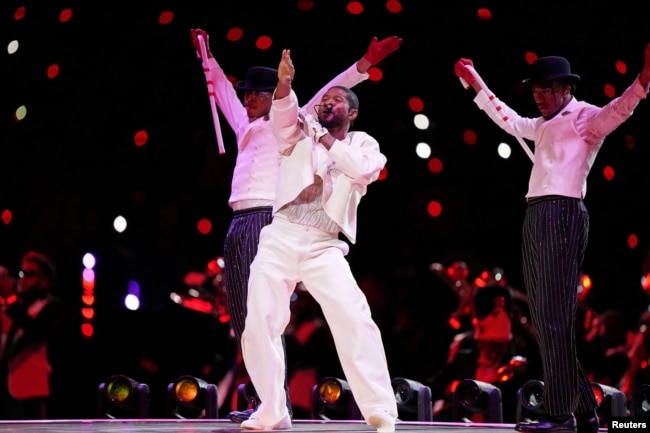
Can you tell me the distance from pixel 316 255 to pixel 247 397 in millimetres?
1605

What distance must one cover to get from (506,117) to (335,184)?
0.95 m

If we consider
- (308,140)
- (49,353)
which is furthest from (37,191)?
(308,140)

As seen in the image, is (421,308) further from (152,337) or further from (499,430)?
(499,430)

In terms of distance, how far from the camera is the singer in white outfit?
430 cm

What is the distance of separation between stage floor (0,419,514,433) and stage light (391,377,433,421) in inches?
15.3

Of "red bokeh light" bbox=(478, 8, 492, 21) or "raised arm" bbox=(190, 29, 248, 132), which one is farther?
"red bokeh light" bbox=(478, 8, 492, 21)

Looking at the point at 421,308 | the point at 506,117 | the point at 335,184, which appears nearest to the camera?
the point at 335,184

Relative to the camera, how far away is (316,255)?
175 inches

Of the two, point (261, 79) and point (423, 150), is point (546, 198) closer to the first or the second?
point (261, 79)

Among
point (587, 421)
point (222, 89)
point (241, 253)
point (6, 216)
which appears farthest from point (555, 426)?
point (6, 216)

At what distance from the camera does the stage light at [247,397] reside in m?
5.58

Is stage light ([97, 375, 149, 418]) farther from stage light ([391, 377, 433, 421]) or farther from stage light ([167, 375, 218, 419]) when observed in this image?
stage light ([391, 377, 433, 421])

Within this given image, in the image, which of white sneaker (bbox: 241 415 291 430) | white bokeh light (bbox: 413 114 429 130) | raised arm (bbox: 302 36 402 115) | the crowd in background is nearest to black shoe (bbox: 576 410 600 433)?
white sneaker (bbox: 241 415 291 430)

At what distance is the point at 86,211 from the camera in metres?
8.16
